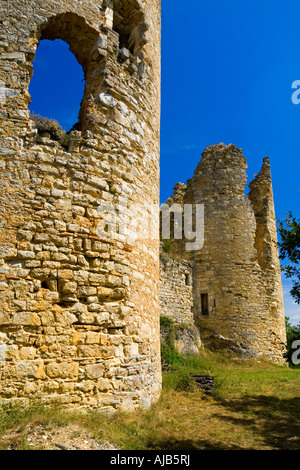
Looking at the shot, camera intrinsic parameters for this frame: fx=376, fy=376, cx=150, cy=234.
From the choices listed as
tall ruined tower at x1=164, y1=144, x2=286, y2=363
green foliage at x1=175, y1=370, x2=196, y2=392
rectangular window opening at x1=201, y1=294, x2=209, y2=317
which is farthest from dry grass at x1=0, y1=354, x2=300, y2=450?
rectangular window opening at x1=201, y1=294, x2=209, y2=317

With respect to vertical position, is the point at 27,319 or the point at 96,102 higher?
the point at 96,102

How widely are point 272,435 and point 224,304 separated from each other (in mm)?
8567

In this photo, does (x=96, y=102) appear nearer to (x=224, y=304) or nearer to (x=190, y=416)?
(x=190, y=416)

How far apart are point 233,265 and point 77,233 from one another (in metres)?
10.4

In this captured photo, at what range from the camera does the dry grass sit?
4109mm

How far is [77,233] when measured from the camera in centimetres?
496

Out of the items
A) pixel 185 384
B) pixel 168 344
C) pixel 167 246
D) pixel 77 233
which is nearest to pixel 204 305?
pixel 167 246

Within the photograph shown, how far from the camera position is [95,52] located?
592 centimetres

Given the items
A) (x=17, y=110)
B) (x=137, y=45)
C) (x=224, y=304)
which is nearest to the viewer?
(x=17, y=110)

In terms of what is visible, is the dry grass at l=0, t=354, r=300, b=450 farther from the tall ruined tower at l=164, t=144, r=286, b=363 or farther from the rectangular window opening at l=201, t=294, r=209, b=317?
the rectangular window opening at l=201, t=294, r=209, b=317

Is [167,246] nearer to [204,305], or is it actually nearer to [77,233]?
[204,305]

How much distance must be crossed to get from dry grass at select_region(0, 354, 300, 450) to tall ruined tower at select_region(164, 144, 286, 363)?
420 centimetres

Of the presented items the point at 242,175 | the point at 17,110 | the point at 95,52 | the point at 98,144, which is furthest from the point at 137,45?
the point at 242,175
